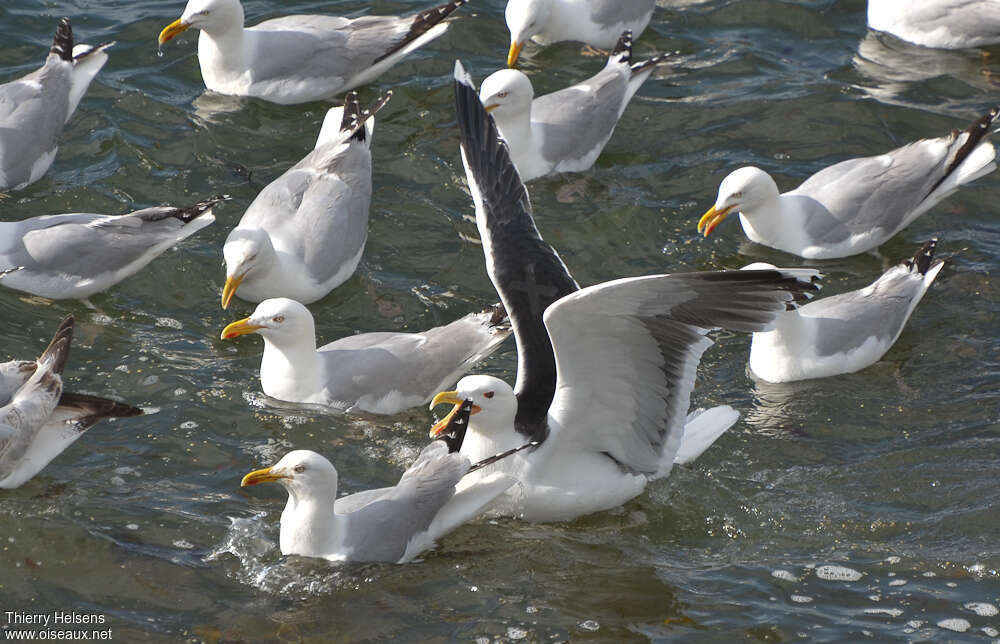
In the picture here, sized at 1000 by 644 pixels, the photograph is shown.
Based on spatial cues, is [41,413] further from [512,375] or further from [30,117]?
[30,117]

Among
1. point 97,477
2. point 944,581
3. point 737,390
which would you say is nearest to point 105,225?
point 97,477

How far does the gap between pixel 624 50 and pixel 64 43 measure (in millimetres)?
4225

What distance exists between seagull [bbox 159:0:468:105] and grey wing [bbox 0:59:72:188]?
87 centimetres

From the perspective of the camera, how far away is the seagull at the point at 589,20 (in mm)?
11586

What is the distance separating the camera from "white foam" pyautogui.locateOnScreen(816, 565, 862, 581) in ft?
21.7

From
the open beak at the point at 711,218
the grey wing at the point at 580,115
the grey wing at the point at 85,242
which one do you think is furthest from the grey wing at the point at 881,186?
the grey wing at the point at 85,242

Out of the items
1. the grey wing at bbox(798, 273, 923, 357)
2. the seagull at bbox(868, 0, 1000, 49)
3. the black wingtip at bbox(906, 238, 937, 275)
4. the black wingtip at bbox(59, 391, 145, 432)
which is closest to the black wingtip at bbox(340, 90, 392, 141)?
the black wingtip at bbox(59, 391, 145, 432)

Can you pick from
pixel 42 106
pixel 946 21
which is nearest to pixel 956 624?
pixel 946 21

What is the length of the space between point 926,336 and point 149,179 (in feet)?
17.7

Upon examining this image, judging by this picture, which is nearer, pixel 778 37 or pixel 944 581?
pixel 944 581

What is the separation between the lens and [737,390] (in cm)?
834

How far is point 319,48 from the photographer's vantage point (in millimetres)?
10914

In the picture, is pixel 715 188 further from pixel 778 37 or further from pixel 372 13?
pixel 372 13

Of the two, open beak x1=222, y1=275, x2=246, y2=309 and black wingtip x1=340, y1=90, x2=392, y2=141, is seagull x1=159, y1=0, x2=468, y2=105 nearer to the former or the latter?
black wingtip x1=340, y1=90, x2=392, y2=141
